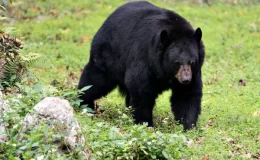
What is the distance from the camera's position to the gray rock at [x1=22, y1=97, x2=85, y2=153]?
19.0ft

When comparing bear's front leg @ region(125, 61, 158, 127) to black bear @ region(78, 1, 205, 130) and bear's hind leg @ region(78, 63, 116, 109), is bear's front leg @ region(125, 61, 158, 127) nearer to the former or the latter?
black bear @ region(78, 1, 205, 130)

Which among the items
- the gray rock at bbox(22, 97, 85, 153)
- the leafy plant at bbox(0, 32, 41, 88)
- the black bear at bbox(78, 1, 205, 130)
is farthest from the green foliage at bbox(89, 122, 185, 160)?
the leafy plant at bbox(0, 32, 41, 88)

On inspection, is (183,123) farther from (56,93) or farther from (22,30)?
(22,30)

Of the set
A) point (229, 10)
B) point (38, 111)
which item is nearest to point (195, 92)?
point (38, 111)

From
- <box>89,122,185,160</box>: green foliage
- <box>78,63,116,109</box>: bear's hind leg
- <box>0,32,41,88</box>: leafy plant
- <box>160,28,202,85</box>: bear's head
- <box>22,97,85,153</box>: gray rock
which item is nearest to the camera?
<box>22,97,85,153</box>: gray rock

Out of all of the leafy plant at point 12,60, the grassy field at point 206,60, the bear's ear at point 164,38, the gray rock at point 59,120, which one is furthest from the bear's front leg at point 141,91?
the gray rock at point 59,120

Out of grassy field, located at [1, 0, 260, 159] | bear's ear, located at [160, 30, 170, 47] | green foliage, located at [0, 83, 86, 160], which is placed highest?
bear's ear, located at [160, 30, 170, 47]

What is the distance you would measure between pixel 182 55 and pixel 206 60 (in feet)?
19.4

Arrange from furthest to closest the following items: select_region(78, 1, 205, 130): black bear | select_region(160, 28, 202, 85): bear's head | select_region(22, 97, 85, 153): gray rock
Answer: select_region(78, 1, 205, 130): black bear → select_region(160, 28, 202, 85): bear's head → select_region(22, 97, 85, 153): gray rock

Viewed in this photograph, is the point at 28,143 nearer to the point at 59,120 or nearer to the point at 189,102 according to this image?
the point at 59,120

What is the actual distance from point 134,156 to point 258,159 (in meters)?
1.75

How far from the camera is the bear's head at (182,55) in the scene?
25.9 feet

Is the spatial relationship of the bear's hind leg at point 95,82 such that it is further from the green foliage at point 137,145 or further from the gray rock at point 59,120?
the gray rock at point 59,120

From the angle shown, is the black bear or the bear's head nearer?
the bear's head
